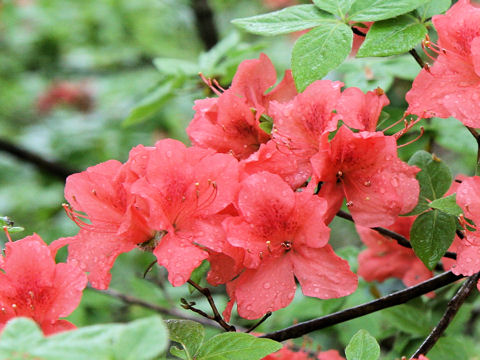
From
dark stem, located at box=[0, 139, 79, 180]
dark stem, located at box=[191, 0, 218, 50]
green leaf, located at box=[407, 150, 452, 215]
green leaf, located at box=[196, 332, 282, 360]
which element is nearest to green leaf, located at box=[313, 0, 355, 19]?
green leaf, located at box=[407, 150, 452, 215]

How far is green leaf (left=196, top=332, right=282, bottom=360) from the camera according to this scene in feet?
2.70

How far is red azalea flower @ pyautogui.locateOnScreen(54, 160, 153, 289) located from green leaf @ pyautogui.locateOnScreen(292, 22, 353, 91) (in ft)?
0.93

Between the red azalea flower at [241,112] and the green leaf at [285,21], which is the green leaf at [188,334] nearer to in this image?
the red azalea flower at [241,112]

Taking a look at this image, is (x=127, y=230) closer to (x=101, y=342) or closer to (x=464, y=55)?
(x=101, y=342)

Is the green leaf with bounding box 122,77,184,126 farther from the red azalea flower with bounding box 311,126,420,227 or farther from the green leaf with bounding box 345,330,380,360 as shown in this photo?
the green leaf with bounding box 345,330,380,360

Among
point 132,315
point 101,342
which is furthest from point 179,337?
point 132,315

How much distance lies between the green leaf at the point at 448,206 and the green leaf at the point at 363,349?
0.19m

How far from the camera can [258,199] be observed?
89 centimetres

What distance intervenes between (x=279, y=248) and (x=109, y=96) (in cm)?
182

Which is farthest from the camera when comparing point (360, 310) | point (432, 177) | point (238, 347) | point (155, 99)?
point (155, 99)

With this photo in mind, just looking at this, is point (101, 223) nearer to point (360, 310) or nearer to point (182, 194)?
point (182, 194)

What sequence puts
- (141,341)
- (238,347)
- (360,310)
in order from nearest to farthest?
1. (141,341)
2. (238,347)
3. (360,310)

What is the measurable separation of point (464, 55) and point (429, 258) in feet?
0.96

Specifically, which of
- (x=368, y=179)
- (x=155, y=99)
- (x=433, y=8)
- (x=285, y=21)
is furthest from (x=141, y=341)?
(x=155, y=99)
